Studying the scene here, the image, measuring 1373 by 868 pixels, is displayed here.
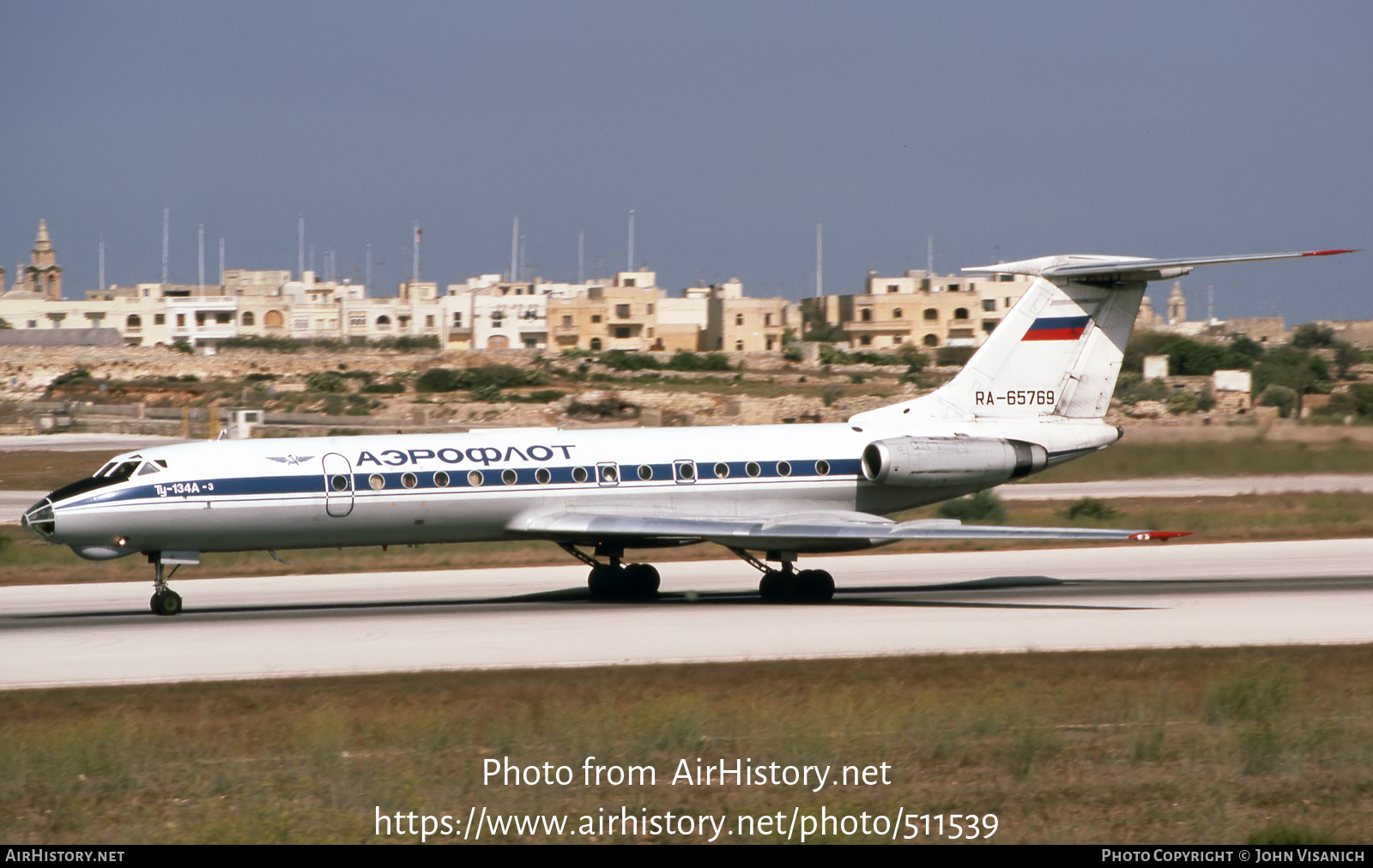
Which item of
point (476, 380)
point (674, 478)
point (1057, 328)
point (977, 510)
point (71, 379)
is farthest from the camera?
point (71, 379)

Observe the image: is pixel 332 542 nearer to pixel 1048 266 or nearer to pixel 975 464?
pixel 975 464

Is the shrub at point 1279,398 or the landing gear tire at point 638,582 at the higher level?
the shrub at point 1279,398

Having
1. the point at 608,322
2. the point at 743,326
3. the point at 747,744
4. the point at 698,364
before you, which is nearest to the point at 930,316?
the point at 743,326

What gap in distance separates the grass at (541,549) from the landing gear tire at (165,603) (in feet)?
15.8

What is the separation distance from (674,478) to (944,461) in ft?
14.4

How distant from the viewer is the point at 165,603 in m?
22.6

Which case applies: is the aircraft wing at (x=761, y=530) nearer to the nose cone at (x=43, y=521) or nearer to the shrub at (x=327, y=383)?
the nose cone at (x=43, y=521)

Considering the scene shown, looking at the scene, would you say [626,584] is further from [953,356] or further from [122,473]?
[953,356]

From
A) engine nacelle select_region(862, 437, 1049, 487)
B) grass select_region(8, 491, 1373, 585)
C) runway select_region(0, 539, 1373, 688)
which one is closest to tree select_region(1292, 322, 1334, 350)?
grass select_region(8, 491, 1373, 585)

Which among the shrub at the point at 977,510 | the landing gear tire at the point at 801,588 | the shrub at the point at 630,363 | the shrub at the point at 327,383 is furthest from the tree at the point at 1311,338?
the landing gear tire at the point at 801,588

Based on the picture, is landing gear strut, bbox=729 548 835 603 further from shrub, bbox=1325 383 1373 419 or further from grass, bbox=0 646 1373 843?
shrub, bbox=1325 383 1373 419

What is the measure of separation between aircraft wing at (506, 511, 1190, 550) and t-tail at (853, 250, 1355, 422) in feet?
10.9

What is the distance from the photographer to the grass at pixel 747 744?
10.5 metres
